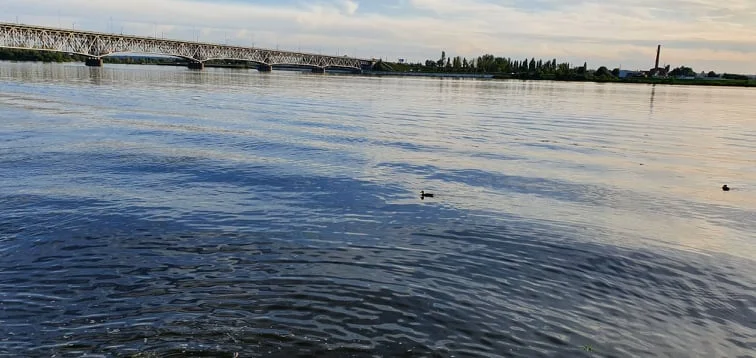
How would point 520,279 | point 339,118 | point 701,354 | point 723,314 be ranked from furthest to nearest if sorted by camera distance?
point 339,118, point 520,279, point 723,314, point 701,354

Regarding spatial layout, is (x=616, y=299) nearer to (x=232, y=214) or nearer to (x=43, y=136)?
(x=232, y=214)

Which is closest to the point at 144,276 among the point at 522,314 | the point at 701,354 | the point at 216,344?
the point at 216,344

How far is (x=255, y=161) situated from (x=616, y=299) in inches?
763

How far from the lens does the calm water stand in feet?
32.0

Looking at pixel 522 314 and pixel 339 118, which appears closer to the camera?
pixel 522 314

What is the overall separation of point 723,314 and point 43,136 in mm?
34954

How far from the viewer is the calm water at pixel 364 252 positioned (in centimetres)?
977

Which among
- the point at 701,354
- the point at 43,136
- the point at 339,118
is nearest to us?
the point at 701,354

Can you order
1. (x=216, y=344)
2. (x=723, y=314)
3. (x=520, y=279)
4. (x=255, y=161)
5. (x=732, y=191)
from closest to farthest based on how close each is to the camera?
(x=216, y=344), (x=723, y=314), (x=520, y=279), (x=732, y=191), (x=255, y=161)

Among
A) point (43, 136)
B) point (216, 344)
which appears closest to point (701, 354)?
point (216, 344)

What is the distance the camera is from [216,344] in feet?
29.7

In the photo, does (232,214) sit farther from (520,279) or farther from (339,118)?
(339,118)

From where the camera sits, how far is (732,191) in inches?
963

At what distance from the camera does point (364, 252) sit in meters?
14.2
